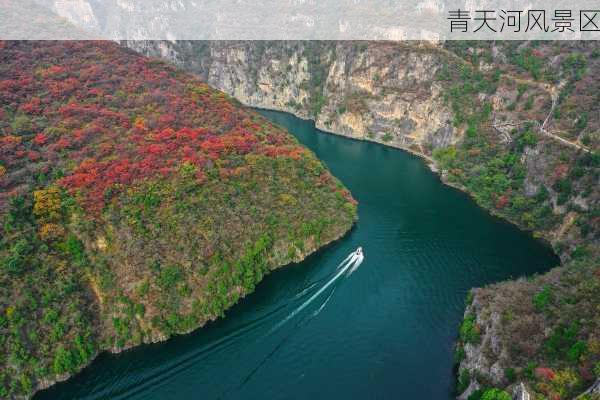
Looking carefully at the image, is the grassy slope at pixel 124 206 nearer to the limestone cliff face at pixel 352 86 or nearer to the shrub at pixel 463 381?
the shrub at pixel 463 381

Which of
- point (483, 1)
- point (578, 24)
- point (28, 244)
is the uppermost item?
point (483, 1)

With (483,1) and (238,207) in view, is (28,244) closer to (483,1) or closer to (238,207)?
(238,207)

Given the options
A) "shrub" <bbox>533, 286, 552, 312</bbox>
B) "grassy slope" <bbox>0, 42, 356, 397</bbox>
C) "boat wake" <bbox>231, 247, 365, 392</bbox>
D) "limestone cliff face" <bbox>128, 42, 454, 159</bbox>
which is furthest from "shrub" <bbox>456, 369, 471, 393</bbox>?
"limestone cliff face" <bbox>128, 42, 454, 159</bbox>

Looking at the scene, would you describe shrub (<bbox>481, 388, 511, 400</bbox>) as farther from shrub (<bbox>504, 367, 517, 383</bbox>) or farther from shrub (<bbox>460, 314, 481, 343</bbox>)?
shrub (<bbox>460, 314, 481, 343</bbox>)

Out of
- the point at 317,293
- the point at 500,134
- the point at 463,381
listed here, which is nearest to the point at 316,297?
the point at 317,293

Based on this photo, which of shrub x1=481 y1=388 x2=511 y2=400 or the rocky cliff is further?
the rocky cliff

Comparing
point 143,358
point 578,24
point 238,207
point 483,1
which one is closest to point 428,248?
point 238,207
